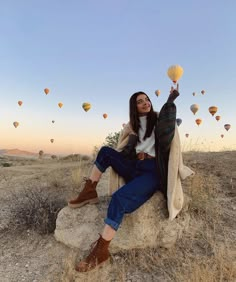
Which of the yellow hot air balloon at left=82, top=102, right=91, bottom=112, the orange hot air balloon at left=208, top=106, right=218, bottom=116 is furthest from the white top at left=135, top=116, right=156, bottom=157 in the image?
the orange hot air balloon at left=208, top=106, right=218, bottom=116

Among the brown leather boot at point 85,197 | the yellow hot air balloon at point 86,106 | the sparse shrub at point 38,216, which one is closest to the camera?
the brown leather boot at point 85,197

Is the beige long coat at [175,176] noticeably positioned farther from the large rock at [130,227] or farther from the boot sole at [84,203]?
the boot sole at [84,203]

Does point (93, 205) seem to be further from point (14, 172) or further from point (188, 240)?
point (14, 172)

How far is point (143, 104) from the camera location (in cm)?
458

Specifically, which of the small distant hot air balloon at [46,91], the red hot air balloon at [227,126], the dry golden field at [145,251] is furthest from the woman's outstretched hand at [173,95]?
the small distant hot air balloon at [46,91]

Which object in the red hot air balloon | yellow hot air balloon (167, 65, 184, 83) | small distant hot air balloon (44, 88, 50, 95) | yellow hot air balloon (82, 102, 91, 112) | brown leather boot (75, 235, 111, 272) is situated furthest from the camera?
small distant hot air balloon (44, 88, 50, 95)

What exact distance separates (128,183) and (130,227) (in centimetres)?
67

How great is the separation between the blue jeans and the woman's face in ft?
2.16

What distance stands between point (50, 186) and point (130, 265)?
4.10m

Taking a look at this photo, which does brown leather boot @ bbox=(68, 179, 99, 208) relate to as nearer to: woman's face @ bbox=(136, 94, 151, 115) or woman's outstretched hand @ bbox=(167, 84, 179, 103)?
woman's face @ bbox=(136, 94, 151, 115)

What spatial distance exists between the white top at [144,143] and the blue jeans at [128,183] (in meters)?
0.13

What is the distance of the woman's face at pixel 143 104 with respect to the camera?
459cm

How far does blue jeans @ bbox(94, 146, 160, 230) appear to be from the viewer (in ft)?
13.1

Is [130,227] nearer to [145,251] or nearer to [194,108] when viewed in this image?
[145,251]
